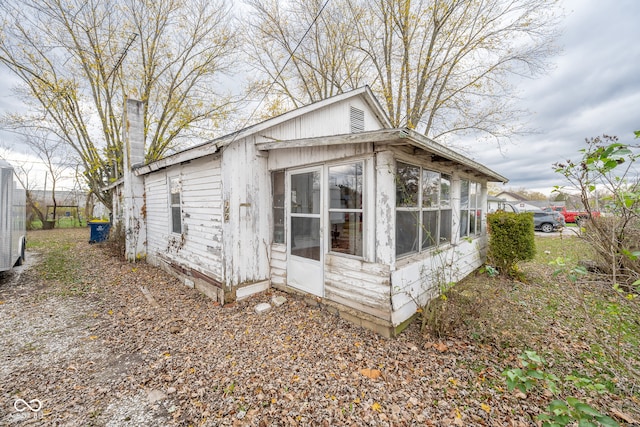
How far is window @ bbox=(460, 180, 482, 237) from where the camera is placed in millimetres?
6324

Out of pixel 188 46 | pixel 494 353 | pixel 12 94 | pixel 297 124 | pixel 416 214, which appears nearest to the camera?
pixel 494 353

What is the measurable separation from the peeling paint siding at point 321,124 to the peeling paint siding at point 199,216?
4.44 feet

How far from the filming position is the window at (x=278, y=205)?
509 cm

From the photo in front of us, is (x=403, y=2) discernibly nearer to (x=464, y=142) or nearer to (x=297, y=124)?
(x=464, y=142)

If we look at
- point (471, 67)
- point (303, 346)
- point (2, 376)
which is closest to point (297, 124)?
point (303, 346)

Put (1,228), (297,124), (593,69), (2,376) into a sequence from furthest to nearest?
(297,124) → (1,228) → (593,69) → (2,376)

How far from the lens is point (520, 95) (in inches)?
424

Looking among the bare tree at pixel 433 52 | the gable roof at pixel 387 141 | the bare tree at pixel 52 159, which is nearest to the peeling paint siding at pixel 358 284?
the gable roof at pixel 387 141

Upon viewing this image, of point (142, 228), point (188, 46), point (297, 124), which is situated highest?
point (188, 46)

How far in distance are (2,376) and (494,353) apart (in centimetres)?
593

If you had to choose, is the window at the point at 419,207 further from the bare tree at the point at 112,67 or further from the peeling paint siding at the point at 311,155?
the bare tree at the point at 112,67

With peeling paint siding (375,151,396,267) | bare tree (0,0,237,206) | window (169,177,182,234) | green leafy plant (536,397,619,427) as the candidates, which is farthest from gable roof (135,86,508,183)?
bare tree (0,0,237,206)

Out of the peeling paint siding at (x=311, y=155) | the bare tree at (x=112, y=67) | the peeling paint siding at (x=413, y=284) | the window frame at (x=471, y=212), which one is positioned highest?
the bare tree at (x=112, y=67)

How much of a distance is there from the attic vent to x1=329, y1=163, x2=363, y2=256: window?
4.09 metres
